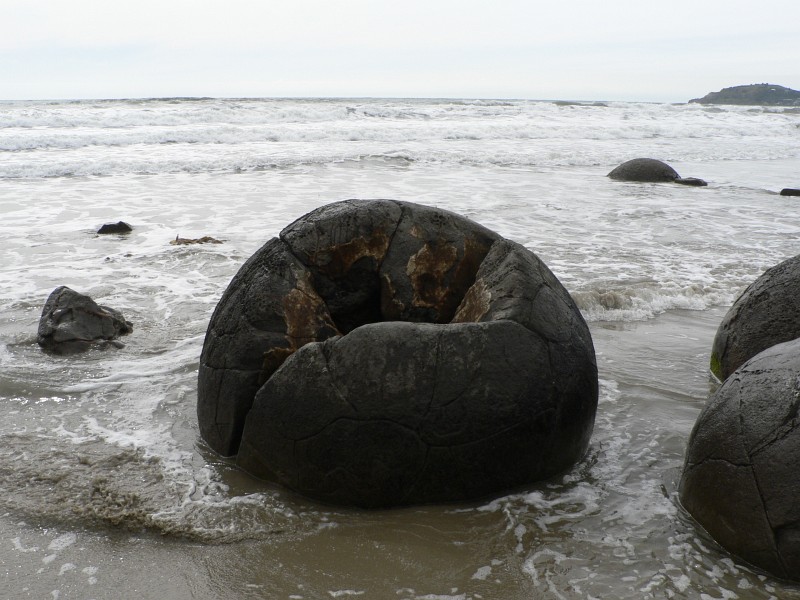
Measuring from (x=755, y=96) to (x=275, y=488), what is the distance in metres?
65.6

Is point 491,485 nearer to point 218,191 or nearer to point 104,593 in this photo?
point 104,593

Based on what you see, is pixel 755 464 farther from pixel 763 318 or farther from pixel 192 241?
pixel 192 241

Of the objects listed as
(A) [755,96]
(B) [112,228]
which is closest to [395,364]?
(B) [112,228]

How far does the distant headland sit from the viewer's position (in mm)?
59062

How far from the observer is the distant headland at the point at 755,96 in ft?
194

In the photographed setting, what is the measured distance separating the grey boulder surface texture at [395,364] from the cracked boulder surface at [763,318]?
130 cm

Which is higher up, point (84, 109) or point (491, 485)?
point (84, 109)

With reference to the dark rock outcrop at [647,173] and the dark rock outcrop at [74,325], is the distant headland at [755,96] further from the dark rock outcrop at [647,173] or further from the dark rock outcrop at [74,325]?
the dark rock outcrop at [74,325]

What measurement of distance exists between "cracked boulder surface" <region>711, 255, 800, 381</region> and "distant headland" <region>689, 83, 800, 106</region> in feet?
198

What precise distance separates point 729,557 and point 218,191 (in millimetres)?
11470

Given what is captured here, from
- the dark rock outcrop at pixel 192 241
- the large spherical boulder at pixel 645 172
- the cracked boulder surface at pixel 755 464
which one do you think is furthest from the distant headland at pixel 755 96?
the cracked boulder surface at pixel 755 464

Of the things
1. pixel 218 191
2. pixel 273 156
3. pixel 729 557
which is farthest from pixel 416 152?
pixel 729 557

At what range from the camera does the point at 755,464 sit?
2840 millimetres

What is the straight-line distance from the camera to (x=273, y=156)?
61.5ft
